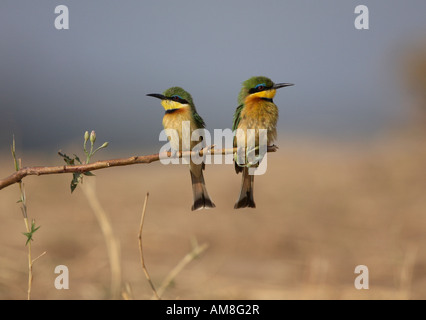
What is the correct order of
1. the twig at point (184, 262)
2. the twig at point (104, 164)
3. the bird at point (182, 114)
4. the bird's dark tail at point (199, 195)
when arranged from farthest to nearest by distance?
the twig at point (184, 262), the bird at point (182, 114), the bird's dark tail at point (199, 195), the twig at point (104, 164)

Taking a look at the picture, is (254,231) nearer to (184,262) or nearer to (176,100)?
(184,262)

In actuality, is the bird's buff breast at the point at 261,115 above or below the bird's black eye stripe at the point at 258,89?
below

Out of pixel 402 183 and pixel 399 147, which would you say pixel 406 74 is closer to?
pixel 399 147

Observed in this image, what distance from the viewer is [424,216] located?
7227 mm

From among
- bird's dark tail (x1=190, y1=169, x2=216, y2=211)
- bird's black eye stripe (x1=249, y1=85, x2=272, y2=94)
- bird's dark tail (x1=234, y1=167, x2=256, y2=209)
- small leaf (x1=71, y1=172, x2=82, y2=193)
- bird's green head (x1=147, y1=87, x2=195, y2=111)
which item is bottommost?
bird's dark tail (x1=190, y1=169, x2=216, y2=211)

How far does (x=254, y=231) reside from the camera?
6832 mm

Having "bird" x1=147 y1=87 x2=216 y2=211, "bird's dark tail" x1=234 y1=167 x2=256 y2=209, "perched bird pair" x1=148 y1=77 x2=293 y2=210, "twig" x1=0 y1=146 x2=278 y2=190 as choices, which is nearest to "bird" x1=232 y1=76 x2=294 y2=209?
"perched bird pair" x1=148 y1=77 x2=293 y2=210

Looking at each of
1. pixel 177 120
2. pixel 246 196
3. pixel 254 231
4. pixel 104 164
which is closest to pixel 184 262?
pixel 177 120

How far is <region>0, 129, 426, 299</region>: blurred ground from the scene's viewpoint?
5.04 m

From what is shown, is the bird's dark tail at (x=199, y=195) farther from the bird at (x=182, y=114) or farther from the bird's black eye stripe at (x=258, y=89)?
the bird's black eye stripe at (x=258, y=89)

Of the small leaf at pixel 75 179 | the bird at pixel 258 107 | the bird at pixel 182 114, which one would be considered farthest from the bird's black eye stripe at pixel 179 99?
the small leaf at pixel 75 179

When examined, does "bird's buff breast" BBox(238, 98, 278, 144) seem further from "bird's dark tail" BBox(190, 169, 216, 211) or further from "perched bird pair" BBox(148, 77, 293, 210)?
"bird's dark tail" BBox(190, 169, 216, 211)

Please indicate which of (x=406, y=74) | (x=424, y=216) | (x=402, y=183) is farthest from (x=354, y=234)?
(x=406, y=74)

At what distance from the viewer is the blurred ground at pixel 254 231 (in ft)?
16.5
